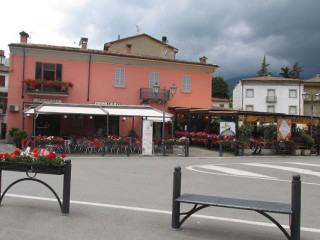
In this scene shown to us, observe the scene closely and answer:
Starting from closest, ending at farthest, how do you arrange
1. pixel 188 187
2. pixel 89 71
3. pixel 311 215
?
1. pixel 311 215
2. pixel 188 187
3. pixel 89 71

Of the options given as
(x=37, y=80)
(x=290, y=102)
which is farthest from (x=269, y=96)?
(x=37, y=80)

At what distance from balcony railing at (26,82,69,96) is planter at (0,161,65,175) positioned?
19830mm

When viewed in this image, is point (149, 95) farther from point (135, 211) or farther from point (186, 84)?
point (135, 211)

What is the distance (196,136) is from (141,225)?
20571mm

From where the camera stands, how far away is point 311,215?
6.21 m

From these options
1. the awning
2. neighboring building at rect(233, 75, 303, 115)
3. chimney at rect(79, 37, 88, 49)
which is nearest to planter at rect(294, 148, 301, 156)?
the awning

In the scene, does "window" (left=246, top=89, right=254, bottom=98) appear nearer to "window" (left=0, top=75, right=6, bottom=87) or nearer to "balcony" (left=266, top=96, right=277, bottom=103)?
"balcony" (left=266, top=96, right=277, bottom=103)

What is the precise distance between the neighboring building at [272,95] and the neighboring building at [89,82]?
91.2ft

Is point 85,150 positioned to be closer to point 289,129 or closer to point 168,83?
point 168,83

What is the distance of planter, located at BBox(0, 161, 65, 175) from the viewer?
18.7 feet

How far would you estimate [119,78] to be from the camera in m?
27.5

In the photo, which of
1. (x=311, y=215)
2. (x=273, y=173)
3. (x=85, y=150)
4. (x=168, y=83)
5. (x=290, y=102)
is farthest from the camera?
(x=290, y=102)

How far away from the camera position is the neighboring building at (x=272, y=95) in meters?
55.1

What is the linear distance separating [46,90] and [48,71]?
1.61m
